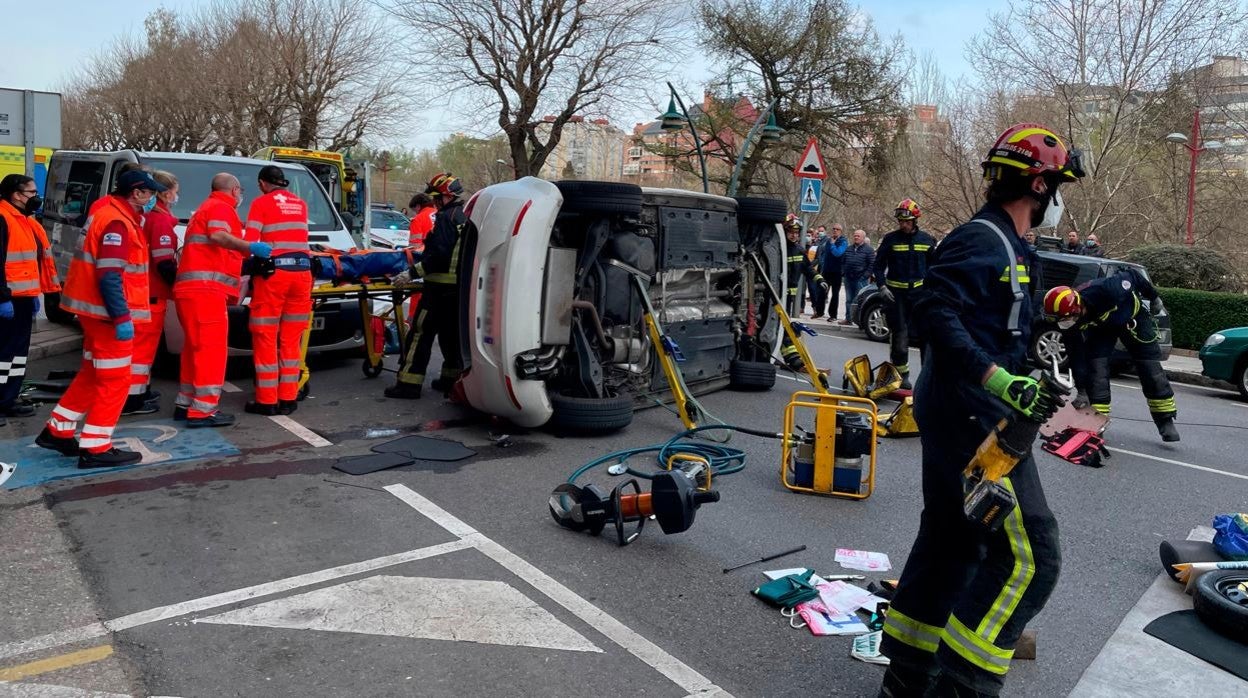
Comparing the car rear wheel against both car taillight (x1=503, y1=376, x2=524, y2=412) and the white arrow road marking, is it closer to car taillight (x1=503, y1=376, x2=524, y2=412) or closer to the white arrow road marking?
car taillight (x1=503, y1=376, x2=524, y2=412)

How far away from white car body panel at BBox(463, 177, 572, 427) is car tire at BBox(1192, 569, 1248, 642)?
4.18m

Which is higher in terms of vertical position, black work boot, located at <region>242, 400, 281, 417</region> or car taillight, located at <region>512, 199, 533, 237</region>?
car taillight, located at <region>512, 199, 533, 237</region>

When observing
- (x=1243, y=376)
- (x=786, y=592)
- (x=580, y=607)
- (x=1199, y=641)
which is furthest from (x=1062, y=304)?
(x=1243, y=376)

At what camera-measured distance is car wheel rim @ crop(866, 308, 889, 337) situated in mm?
15479

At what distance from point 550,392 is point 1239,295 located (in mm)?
14746

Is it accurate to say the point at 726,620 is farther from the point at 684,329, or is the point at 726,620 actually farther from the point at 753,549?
the point at 684,329

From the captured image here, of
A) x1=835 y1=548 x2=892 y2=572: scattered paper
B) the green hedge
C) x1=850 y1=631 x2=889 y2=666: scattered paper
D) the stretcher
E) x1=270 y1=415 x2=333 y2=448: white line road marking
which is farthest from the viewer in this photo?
the green hedge

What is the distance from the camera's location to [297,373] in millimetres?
7422

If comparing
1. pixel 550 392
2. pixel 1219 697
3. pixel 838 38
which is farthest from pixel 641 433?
pixel 838 38

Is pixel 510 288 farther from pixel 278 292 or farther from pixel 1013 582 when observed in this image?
pixel 1013 582

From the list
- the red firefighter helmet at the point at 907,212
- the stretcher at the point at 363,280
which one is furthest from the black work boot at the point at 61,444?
the red firefighter helmet at the point at 907,212

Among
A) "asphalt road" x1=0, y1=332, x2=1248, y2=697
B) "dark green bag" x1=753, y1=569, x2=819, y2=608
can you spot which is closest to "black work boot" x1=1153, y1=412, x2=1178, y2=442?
"asphalt road" x1=0, y1=332, x2=1248, y2=697

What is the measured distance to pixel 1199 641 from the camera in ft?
12.9

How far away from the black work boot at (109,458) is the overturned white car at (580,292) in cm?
227
